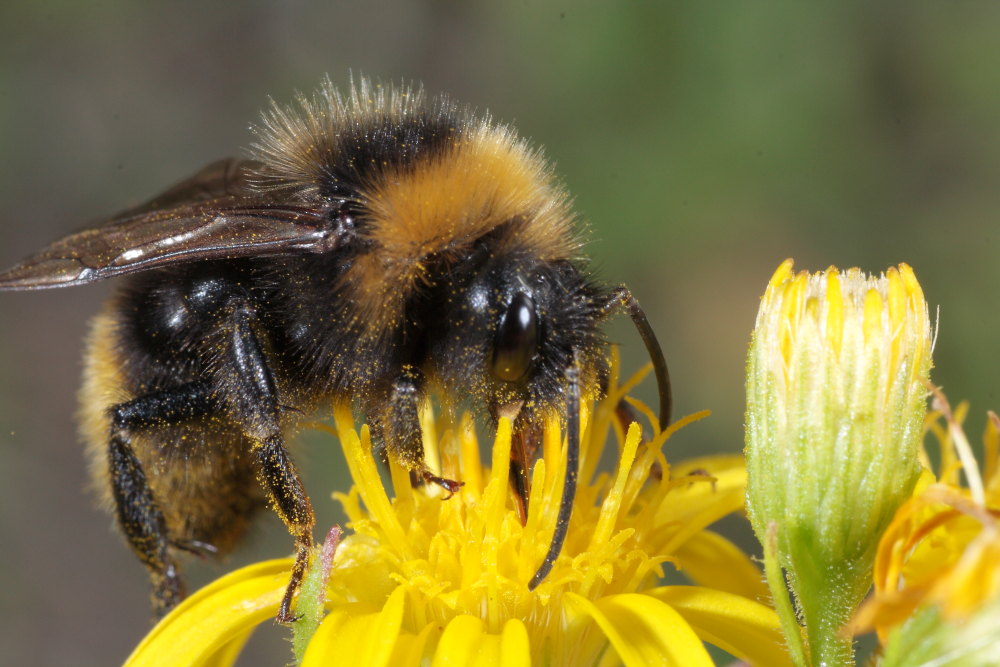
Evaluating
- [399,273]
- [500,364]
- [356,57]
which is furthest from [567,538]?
[356,57]

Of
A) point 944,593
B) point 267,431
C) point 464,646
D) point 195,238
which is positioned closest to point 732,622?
point 464,646

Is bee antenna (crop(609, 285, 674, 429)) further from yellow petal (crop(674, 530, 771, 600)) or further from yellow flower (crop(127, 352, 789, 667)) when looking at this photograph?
yellow petal (crop(674, 530, 771, 600))

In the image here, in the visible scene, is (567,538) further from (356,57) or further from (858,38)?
(356,57)

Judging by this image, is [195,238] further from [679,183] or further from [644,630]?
[679,183]

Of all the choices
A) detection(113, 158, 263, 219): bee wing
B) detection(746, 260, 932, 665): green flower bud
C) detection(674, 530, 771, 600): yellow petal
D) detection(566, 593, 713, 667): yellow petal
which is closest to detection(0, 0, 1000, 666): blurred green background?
detection(113, 158, 263, 219): bee wing

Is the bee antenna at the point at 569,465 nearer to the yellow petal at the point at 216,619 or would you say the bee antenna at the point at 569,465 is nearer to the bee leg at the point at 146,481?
the yellow petal at the point at 216,619

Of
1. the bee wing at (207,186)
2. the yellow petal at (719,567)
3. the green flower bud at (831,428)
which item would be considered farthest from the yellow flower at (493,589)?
the bee wing at (207,186)
